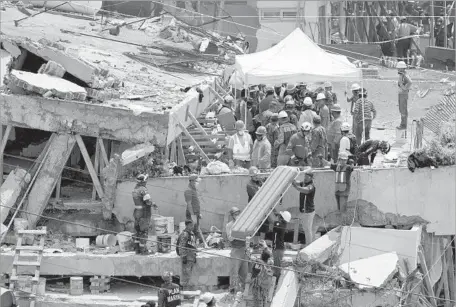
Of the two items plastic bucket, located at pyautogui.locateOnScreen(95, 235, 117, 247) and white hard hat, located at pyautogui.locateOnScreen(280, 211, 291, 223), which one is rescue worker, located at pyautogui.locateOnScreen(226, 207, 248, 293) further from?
plastic bucket, located at pyautogui.locateOnScreen(95, 235, 117, 247)

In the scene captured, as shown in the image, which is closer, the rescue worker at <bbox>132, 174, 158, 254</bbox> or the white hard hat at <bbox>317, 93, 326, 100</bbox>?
the rescue worker at <bbox>132, 174, 158, 254</bbox>

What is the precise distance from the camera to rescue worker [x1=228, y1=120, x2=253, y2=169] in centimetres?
2516

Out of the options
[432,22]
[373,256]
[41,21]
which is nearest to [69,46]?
[41,21]

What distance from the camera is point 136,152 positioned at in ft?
Answer: 79.7

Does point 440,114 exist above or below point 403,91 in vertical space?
below

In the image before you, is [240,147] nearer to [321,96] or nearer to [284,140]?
[284,140]

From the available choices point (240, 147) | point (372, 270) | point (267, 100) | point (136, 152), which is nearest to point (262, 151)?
point (240, 147)

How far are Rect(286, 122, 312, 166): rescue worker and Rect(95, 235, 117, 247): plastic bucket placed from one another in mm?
3337

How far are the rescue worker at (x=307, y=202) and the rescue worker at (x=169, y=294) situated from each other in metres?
3.01

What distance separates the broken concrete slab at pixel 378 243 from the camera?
23844 millimetres

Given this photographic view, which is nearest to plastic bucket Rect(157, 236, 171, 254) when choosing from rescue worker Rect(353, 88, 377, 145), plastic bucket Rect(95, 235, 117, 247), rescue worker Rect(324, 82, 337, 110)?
plastic bucket Rect(95, 235, 117, 247)

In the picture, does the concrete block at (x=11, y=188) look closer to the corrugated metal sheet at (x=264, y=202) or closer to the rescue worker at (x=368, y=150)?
the corrugated metal sheet at (x=264, y=202)

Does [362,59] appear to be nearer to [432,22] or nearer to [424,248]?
[432,22]

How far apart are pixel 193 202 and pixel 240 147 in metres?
2.00
